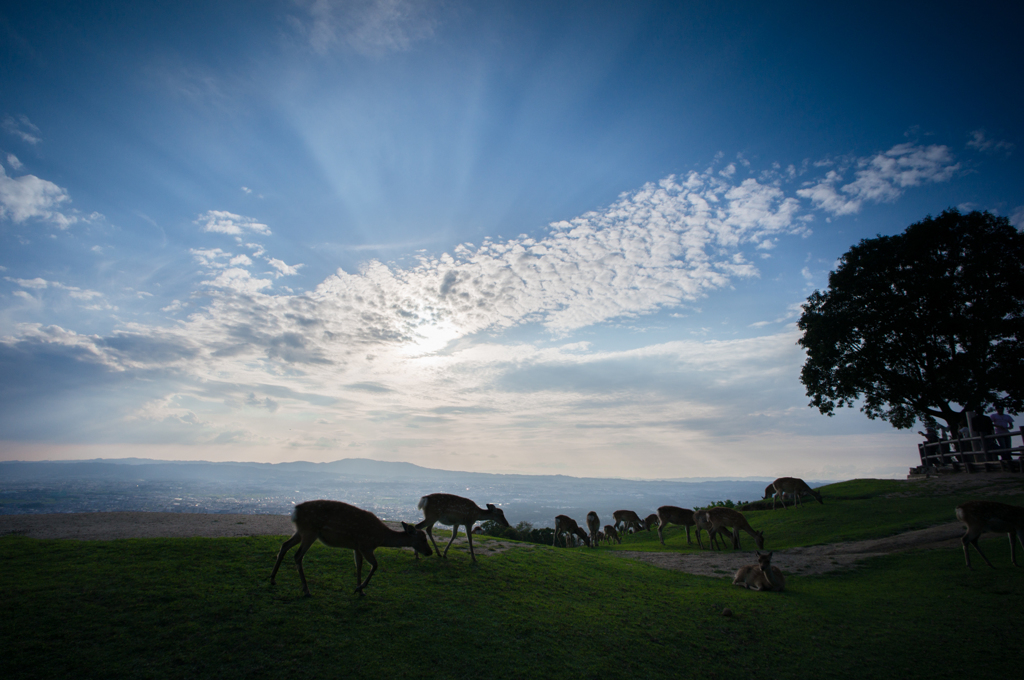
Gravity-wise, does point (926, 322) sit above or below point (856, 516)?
above

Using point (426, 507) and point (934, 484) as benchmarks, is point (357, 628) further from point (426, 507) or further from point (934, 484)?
point (934, 484)

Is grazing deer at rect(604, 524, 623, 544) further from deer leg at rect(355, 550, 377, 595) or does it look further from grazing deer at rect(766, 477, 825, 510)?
deer leg at rect(355, 550, 377, 595)

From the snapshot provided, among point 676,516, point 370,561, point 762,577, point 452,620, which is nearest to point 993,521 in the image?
point 762,577

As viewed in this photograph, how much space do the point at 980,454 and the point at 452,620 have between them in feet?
108

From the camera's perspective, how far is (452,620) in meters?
6.37

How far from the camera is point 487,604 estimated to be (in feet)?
23.9

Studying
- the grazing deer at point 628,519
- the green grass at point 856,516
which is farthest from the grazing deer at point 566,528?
the grazing deer at point 628,519

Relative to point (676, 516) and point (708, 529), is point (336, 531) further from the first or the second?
point (676, 516)

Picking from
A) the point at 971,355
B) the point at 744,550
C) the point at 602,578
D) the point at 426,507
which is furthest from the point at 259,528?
the point at 971,355

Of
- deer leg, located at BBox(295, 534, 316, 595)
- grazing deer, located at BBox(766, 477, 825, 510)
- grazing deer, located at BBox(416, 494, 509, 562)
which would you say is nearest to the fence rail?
grazing deer, located at BBox(766, 477, 825, 510)

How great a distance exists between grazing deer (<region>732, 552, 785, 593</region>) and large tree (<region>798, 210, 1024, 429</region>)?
2279cm

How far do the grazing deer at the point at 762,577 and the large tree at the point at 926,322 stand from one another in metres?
22.8

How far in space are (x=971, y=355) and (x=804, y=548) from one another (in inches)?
802

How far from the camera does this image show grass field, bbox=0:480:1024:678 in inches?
191
